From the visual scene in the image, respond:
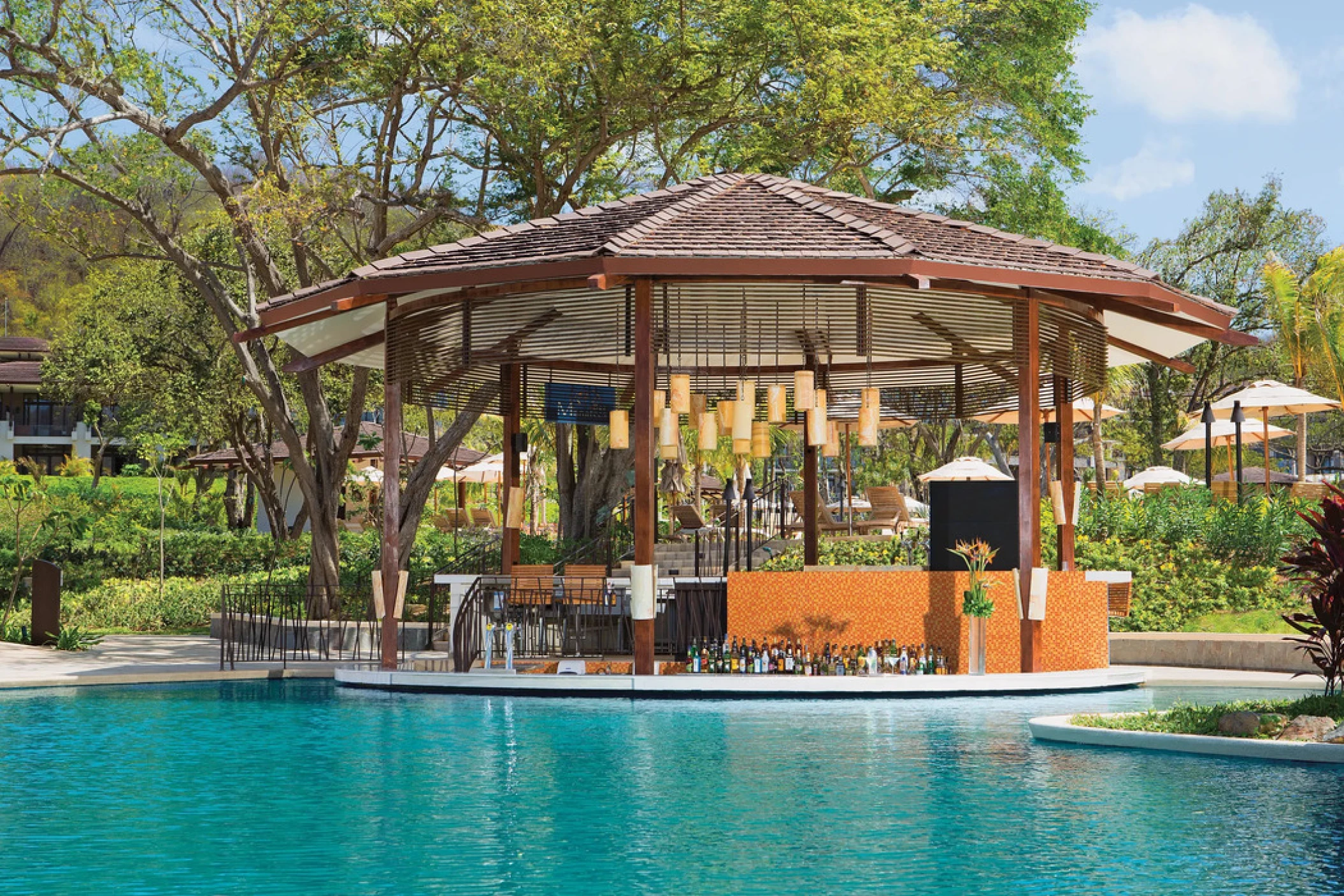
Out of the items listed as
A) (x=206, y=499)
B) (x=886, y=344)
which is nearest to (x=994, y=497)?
(x=886, y=344)

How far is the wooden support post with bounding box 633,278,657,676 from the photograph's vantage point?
15.1 meters

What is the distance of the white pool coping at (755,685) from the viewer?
15031mm

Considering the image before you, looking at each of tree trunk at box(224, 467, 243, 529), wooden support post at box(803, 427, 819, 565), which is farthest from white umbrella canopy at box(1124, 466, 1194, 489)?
tree trunk at box(224, 467, 243, 529)

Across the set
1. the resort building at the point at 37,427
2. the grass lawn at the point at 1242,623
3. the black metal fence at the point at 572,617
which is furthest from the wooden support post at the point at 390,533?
the resort building at the point at 37,427

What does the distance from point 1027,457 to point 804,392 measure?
2.55m

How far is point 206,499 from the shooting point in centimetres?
4675

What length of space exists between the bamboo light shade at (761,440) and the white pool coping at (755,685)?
9.81 feet

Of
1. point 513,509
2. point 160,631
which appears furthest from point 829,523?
point 160,631

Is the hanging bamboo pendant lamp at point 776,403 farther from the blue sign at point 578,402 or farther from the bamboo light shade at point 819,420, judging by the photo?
the blue sign at point 578,402

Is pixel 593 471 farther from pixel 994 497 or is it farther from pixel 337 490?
pixel 994 497

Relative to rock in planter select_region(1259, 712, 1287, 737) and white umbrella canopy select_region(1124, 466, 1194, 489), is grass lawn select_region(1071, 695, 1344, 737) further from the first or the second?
white umbrella canopy select_region(1124, 466, 1194, 489)

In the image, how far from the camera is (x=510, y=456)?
2092 centimetres

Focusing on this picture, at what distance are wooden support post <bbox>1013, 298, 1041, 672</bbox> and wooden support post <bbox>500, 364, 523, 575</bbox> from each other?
297 inches

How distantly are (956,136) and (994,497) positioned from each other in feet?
38.4
